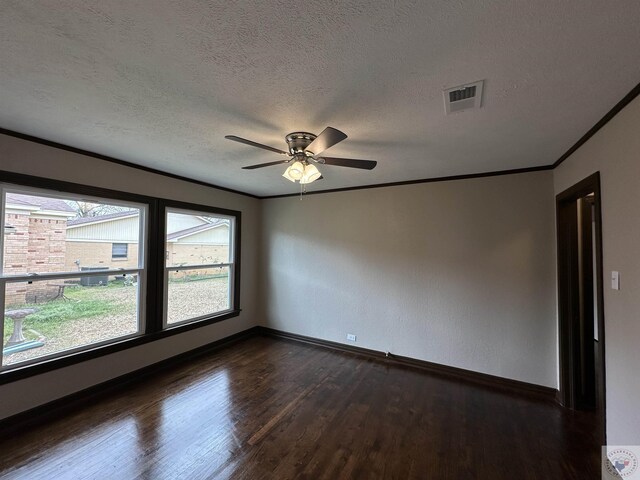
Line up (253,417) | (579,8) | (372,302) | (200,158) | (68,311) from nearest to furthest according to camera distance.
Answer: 1. (579,8)
2. (253,417)
3. (68,311)
4. (200,158)
5. (372,302)

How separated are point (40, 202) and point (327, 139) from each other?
275 cm

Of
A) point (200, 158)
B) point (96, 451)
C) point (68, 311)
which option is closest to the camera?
point (96, 451)

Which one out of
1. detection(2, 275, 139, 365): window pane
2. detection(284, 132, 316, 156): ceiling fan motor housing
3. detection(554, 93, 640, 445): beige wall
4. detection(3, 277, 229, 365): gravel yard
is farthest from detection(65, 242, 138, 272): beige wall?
detection(554, 93, 640, 445): beige wall

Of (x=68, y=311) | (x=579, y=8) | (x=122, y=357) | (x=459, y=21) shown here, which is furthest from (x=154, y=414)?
(x=579, y=8)

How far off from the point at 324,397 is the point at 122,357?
228cm

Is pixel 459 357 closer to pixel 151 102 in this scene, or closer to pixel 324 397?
pixel 324 397

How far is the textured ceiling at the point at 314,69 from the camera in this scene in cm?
107

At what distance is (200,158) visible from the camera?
2861 mm

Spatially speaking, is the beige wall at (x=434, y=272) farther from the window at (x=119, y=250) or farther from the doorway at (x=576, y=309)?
the window at (x=119, y=250)

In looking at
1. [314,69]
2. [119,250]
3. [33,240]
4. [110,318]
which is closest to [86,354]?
[110,318]

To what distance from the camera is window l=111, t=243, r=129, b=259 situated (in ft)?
9.86

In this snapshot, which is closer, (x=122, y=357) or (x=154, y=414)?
(x=154, y=414)

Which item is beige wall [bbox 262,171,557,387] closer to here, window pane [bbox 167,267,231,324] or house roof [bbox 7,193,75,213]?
window pane [bbox 167,267,231,324]

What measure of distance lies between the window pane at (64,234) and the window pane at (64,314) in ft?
0.57
